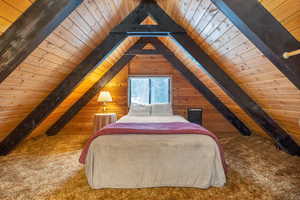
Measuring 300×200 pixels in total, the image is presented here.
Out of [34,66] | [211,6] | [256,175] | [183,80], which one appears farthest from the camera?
[183,80]

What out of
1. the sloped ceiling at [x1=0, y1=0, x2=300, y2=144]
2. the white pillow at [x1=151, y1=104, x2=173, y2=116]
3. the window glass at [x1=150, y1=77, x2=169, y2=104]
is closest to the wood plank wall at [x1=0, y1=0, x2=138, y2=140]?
the sloped ceiling at [x1=0, y1=0, x2=300, y2=144]

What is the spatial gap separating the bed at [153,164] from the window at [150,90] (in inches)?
106

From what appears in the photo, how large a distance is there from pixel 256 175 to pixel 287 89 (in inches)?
43.8

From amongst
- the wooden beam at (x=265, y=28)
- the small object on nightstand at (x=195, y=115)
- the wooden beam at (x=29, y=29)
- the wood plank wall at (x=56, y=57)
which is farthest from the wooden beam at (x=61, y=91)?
the small object on nightstand at (x=195, y=115)

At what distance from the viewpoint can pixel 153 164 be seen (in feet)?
6.25

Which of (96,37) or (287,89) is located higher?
(96,37)

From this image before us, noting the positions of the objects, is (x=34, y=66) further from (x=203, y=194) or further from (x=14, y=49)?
(x=203, y=194)

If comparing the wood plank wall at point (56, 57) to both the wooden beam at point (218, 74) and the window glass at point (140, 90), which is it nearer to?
the wooden beam at point (218, 74)

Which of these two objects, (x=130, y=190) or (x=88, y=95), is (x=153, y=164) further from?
(x=88, y=95)

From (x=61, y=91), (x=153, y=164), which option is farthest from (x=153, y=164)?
(x=61, y=91)

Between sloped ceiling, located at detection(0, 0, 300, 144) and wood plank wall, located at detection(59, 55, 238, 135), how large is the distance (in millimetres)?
1760

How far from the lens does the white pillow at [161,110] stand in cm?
382

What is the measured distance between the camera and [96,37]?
97.1 inches

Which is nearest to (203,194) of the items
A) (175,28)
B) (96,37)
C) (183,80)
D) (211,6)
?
(211,6)
